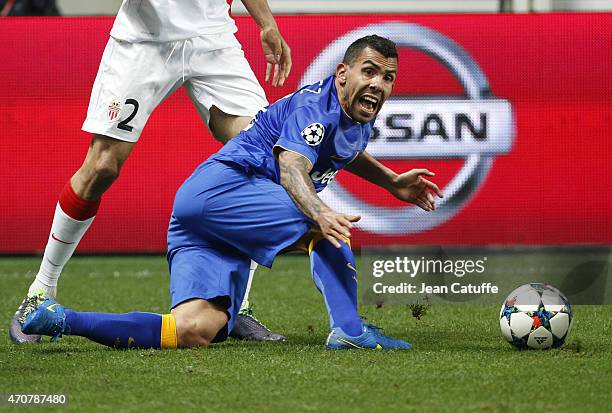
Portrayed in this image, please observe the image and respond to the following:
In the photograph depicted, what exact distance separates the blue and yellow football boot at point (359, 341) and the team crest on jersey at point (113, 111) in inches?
56.5

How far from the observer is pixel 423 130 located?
7.53 m

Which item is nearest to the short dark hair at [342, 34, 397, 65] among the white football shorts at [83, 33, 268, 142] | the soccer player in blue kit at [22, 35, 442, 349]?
the soccer player in blue kit at [22, 35, 442, 349]

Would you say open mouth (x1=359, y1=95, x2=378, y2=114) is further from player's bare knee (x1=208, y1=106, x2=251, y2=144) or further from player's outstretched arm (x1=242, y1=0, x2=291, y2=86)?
player's bare knee (x1=208, y1=106, x2=251, y2=144)

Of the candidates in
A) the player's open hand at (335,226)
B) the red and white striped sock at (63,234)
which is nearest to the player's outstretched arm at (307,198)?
the player's open hand at (335,226)

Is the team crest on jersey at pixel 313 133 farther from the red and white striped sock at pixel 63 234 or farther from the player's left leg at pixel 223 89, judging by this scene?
the red and white striped sock at pixel 63 234

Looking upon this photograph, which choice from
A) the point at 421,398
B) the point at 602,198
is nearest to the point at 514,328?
the point at 421,398

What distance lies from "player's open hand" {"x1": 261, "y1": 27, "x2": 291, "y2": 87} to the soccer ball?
58.7 inches

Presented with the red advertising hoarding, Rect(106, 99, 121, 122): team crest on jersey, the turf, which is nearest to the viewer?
the turf

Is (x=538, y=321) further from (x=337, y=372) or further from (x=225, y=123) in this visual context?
(x=225, y=123)

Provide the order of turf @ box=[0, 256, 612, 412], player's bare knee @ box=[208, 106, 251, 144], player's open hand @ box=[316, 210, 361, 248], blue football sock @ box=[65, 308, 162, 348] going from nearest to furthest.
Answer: turf @ box=[0, 256, 612, 412] < player's open hand @ box=[316, 210, 361, 248] < blue football sock @ box=[65, 308, 162, 348] < player's bare knee @ box=[208, 106, 251, 144]

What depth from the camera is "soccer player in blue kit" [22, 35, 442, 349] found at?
458 cm

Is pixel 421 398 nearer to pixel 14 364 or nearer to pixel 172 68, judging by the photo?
pixel 14 364

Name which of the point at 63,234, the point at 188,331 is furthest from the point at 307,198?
the point at 63,234

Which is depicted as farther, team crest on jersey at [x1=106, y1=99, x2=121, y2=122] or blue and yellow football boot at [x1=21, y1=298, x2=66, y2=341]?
team crest on jersey at [x1=106, y1=99, x2=121, y2=122]
